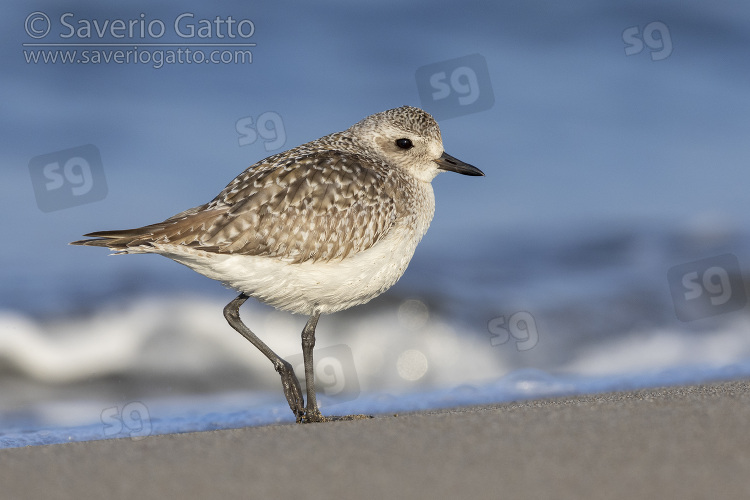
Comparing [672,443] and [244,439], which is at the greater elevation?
[244,439]

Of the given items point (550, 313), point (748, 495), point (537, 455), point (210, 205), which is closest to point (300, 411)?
point (210, 205)

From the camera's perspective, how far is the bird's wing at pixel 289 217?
592cm

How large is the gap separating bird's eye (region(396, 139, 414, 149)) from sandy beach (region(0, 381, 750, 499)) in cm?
296

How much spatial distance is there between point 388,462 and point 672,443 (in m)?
1.29

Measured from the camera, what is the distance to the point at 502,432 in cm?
427

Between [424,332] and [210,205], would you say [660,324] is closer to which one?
[424,332]
